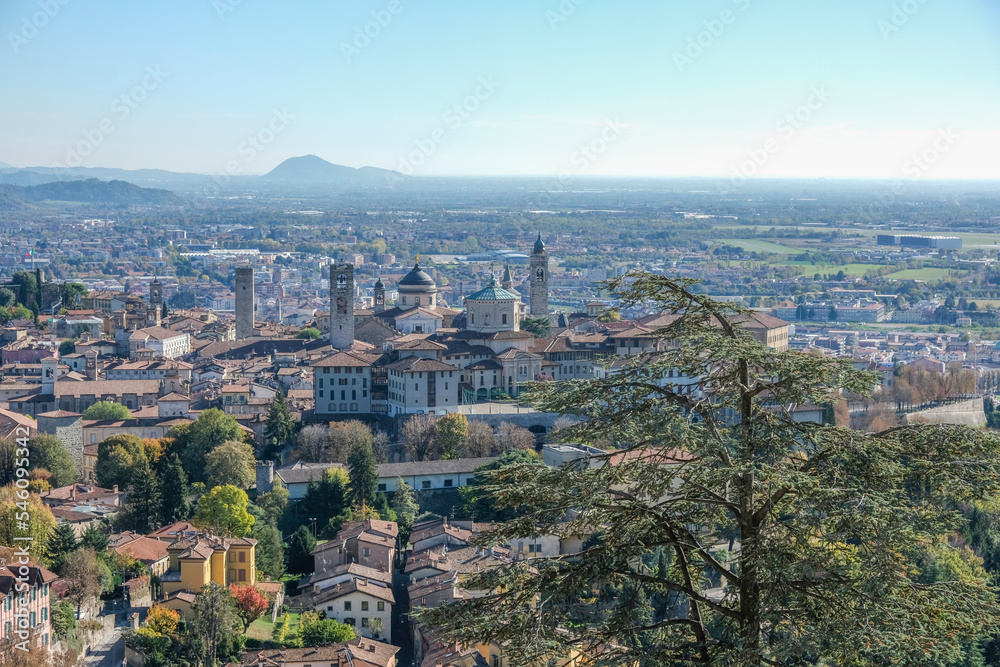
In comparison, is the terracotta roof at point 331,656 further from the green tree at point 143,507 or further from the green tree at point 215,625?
the green tree at point 143,507

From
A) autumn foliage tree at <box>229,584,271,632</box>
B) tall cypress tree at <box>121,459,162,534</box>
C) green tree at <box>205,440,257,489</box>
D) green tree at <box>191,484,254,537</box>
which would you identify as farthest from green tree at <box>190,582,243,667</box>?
green tree at <box>205,440,257,489</box>

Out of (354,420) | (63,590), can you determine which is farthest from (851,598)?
(354,420)

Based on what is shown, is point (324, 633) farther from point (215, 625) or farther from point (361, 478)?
point (361, 478)

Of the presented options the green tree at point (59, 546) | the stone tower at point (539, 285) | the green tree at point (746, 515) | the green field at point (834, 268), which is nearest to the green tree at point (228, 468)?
the green tree at point (59, 546)

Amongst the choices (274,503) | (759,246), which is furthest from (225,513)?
(759,246)

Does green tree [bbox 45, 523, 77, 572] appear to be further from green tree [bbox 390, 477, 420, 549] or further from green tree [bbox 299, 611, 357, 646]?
green tree [bbox 390, 477, 420, 549]

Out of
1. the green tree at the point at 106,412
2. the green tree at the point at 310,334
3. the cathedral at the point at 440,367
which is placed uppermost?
the cathedral at the point at 440,367

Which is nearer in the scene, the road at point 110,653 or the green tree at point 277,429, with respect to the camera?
the road at point 110,653
